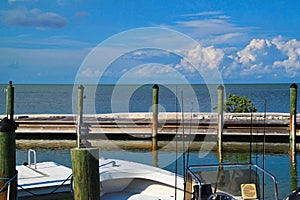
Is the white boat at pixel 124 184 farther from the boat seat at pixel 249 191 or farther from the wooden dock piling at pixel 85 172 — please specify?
the boat seat at pixel 249 191

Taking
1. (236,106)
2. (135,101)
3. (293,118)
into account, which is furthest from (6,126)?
(135,101)

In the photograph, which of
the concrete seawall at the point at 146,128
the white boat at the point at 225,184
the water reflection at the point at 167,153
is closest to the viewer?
the white boat at the point at 225,184

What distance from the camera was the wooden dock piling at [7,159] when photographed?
632 cm

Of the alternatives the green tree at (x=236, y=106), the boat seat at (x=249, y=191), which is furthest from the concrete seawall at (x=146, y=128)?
the boat seat at (x=249, y=191)

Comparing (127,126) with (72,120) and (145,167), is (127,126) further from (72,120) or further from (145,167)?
(145,167)

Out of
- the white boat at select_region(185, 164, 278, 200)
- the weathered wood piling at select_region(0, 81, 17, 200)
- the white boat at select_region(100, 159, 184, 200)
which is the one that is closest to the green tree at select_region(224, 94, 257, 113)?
the white boat at select_region(100, 159, 184, 200)

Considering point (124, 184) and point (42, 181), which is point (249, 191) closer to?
point (124, 184)

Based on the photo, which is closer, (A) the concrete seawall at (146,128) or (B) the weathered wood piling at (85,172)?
(B) the weathered wood piling at (85,172)

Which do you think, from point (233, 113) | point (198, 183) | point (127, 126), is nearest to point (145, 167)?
point (198, 183)

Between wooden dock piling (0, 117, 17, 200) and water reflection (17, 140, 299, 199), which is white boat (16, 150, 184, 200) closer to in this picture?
wooden dock piling (0, 117, 17, 200)

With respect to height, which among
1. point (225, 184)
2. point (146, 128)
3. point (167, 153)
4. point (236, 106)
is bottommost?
point (167, 153)

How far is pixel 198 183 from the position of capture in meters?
5.44

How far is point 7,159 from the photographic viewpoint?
254 inches

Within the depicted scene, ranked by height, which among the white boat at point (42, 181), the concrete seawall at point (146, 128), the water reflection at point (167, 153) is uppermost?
the concrete seawall at point (146, 128)
